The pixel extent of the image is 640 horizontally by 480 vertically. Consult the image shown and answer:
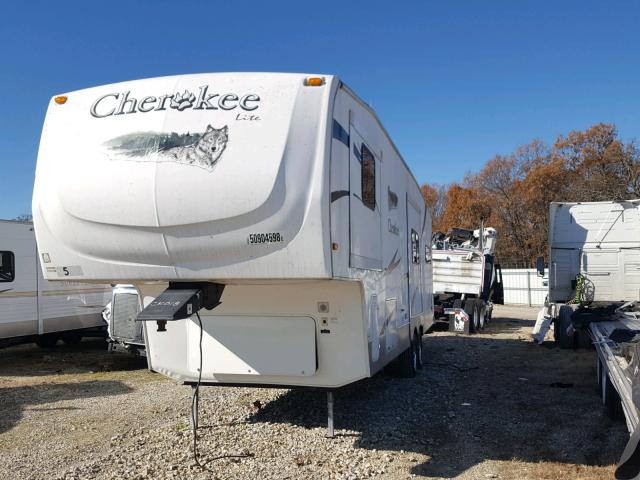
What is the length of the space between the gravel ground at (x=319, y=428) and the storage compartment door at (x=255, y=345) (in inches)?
31.3

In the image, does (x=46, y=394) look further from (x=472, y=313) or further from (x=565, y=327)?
(x=472, y=313)

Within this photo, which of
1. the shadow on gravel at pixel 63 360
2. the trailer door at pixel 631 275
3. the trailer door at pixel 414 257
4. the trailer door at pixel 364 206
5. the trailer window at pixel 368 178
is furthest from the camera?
the trailer door at pixel 631 275

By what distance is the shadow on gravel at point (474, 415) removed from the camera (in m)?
5.61

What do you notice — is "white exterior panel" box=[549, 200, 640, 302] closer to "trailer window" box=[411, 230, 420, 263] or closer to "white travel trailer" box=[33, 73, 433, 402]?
"trailer window" box=[411, 230, 420, 263]

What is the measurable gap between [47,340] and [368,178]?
33.4ft

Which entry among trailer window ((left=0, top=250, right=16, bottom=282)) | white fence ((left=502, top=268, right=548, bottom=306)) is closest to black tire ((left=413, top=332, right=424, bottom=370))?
trailer window ((left=0, top=250, right=16, bottom=282))

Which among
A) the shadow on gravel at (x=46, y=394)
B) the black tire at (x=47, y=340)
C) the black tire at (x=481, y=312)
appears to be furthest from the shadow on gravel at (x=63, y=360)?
the black tire at (x=481, y=312)

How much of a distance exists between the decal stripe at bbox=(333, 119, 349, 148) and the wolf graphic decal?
87 centimetres

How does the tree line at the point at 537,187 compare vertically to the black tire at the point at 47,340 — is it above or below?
above

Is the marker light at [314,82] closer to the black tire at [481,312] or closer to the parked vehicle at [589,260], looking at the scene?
the parked vehicle at [589,260]

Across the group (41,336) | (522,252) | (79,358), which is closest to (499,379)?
(79,358)

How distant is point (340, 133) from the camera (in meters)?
4.78

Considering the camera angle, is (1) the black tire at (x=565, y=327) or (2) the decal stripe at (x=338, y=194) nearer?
(2) the decal stripe at (x=338, y=194)

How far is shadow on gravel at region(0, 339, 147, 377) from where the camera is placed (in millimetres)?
10703
